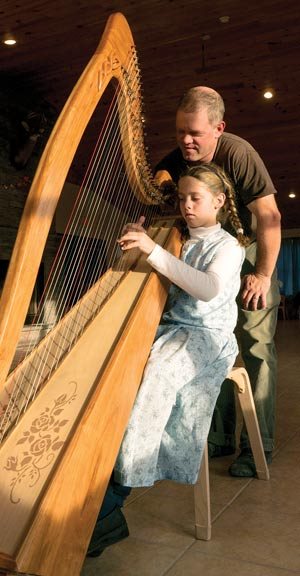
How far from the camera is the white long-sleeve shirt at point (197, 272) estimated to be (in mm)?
1610

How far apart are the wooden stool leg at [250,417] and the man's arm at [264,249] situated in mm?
231

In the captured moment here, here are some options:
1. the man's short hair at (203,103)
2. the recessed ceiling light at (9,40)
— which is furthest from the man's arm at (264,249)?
the recessed ceiling light at (9,40)

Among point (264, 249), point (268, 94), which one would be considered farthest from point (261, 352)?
point (268, 94)

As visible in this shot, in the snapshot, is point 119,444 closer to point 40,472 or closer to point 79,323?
point 40,472

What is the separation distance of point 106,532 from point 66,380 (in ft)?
1.35

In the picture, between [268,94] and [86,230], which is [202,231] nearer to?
[86,230]

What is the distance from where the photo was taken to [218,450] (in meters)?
2.35

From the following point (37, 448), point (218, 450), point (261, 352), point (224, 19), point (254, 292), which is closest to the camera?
point (37, 448)

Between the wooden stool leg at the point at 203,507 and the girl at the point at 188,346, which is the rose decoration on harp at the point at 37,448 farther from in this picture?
the wooden stool leg at the point at 203,507

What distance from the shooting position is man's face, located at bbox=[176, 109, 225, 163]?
6.08 feet

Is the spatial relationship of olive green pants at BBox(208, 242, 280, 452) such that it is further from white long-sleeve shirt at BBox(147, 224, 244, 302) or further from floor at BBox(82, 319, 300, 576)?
white long-sleeve shirt at BBox(147, 224, 244, 302)

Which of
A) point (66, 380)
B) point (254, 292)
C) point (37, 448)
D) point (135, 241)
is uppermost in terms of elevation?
point (135, 241)

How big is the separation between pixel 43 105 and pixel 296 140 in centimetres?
→ 337

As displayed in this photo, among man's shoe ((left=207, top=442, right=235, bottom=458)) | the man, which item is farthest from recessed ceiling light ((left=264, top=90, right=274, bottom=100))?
man's shoe ((left=207, top=442, right=235, bottom=458))
